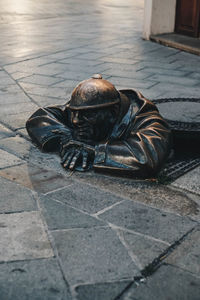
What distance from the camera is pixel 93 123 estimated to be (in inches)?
141

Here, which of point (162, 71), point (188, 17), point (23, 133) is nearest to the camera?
point (23, 133)

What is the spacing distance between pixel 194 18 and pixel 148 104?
227 inches

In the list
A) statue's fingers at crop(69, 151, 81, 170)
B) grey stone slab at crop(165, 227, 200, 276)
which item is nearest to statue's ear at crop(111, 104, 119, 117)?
statue's fingers at crop(69, 151, 81, 170)

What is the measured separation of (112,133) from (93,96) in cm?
37

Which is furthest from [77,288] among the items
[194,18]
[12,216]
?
[194,18]

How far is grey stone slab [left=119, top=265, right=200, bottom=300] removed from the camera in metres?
2.34

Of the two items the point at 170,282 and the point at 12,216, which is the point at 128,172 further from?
the point at 170,282

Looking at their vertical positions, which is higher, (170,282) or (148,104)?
(148,104)

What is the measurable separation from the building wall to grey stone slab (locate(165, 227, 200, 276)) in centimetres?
703

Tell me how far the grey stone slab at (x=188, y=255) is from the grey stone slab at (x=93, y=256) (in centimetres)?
24

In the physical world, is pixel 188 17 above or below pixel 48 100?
above

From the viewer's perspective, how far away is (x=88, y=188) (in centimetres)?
346

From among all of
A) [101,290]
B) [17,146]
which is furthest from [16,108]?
[101,290]

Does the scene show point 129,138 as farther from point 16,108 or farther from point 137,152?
point 16,108
